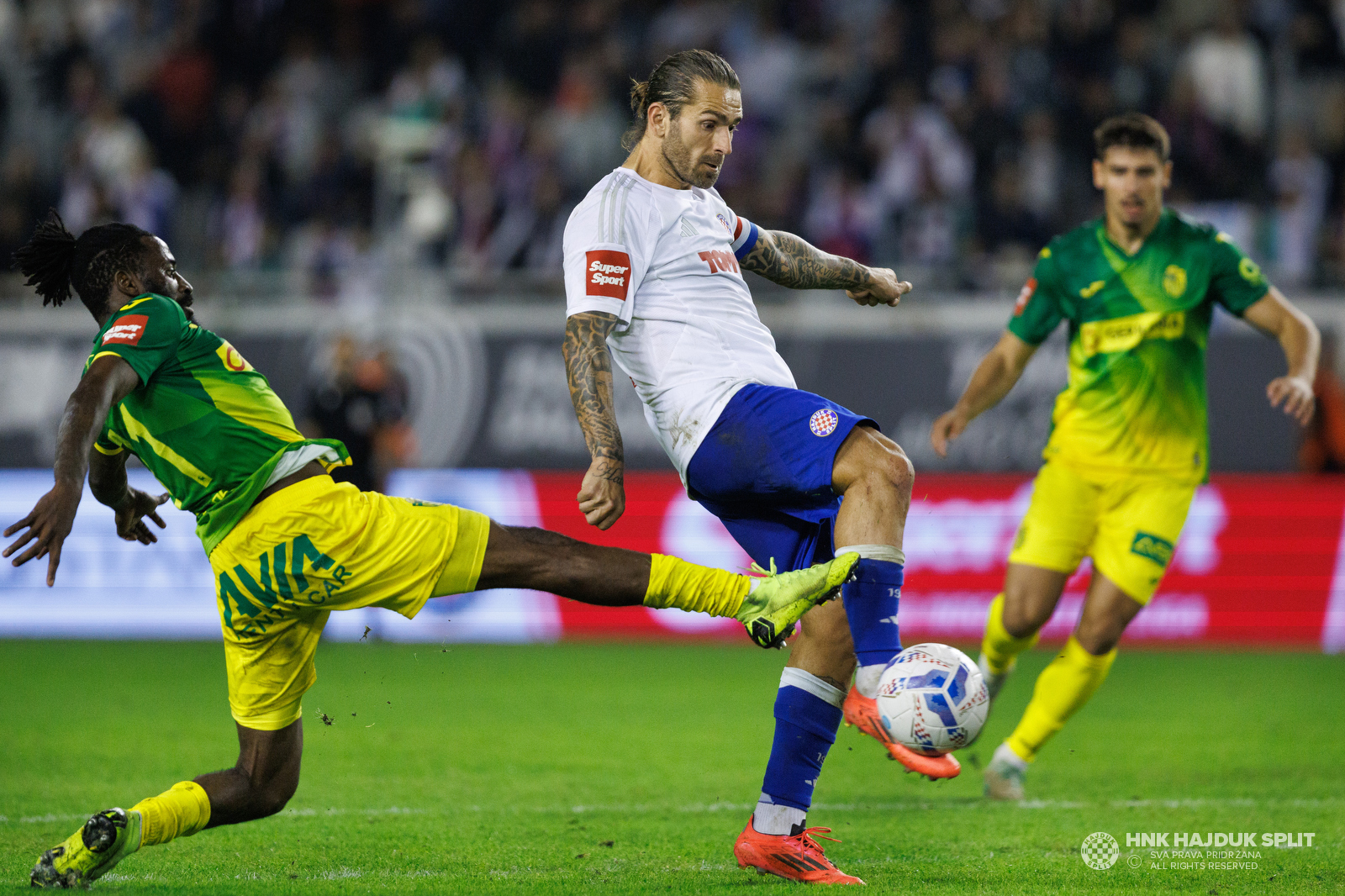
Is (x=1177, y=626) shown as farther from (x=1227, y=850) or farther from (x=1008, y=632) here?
(x=1227, y=850)

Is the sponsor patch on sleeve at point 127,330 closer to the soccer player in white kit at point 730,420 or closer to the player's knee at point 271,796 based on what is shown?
the soccer player in white kit at point 730,420

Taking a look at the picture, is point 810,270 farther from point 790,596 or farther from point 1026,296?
point 1026,296

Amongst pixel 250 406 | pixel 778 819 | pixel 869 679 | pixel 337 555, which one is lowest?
pixel 778 819

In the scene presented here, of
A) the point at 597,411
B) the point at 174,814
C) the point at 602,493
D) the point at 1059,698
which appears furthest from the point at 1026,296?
the point at 174,814

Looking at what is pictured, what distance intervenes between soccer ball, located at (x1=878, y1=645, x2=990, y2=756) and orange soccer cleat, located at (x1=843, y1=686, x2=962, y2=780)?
0.18 feet

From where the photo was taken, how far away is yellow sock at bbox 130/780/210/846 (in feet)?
15.0

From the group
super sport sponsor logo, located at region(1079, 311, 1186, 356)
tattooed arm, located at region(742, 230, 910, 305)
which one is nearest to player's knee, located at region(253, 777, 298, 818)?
tattooed arm, located at region(742, 230, 910, 305)

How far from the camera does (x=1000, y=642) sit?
6.71 metres

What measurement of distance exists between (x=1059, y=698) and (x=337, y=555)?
11.3 feet

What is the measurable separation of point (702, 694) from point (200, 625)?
204 inches

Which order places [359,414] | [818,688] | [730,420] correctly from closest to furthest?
1. [730,420]
2. [818,688]
3. [359,414]

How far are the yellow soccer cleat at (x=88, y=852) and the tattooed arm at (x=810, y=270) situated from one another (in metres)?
2.75

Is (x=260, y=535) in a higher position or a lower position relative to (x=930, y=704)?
higher

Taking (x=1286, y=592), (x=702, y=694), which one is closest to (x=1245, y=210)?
(x=1286, y=592)
